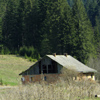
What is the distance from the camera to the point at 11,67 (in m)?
56.4

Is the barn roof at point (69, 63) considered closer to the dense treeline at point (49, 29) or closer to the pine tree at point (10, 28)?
the dense treeline at point (49, 29)

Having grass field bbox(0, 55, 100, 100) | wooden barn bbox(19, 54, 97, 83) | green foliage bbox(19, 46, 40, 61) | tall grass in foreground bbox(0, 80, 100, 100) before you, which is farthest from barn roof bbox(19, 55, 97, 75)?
tall grass in foreground bbox(0, 80, 100, 100)

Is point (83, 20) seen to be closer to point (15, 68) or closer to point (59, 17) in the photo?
point (59, 17)

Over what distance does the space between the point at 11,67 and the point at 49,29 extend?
52.7ft

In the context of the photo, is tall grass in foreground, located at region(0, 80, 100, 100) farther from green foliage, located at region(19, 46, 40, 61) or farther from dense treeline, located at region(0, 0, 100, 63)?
green foliage, located at region(19, 46, 40, 61)

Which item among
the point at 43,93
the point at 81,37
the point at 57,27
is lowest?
the point at 43,93

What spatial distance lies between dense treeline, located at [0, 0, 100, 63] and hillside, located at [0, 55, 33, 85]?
6476 mm

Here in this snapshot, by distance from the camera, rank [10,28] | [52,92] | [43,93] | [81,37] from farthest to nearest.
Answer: [10,28]
[81,37]
[52,92]
[43,93]

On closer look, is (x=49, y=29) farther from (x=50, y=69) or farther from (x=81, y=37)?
(x=50, y=69)

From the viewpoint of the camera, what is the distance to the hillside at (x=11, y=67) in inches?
1830

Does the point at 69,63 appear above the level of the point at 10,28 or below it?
below

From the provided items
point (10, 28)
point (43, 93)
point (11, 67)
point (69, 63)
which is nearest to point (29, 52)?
point (11, 67)

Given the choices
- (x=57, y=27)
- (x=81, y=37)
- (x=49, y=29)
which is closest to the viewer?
(x=81, y=37)

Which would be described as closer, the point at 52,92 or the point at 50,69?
the point at 52,92
